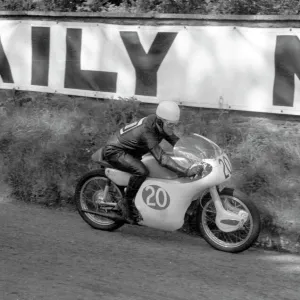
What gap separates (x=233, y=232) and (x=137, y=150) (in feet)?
4.60

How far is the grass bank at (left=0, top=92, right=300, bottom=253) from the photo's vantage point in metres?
8.02

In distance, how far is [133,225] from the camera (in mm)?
8586

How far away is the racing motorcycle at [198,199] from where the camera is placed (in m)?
7.33

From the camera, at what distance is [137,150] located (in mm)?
7836

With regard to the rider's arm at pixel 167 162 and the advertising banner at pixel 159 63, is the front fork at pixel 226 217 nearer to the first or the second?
the rider's arm at pixel 167 162

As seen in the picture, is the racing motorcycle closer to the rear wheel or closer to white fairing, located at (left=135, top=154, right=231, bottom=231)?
white fairing, located at (left=135, top=154, right=231, bottom=231)

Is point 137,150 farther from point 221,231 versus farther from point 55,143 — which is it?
point 55,143

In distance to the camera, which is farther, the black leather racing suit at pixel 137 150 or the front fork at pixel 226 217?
the black leather racing suit at pixel 137 150

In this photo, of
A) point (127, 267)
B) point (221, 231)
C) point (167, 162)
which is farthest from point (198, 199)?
point (127, 267)

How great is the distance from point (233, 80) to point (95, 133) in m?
2.06

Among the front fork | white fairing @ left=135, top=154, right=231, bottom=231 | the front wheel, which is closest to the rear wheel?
white fairing @ left=135, top=154, right=231, bottom=231

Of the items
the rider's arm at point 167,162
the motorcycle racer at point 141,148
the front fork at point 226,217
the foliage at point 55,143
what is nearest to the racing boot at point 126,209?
the motorcycle racer at point 141,148

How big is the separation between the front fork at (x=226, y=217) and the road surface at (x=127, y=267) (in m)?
0.31

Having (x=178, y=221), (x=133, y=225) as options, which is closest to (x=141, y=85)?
(x=133, y=225)
